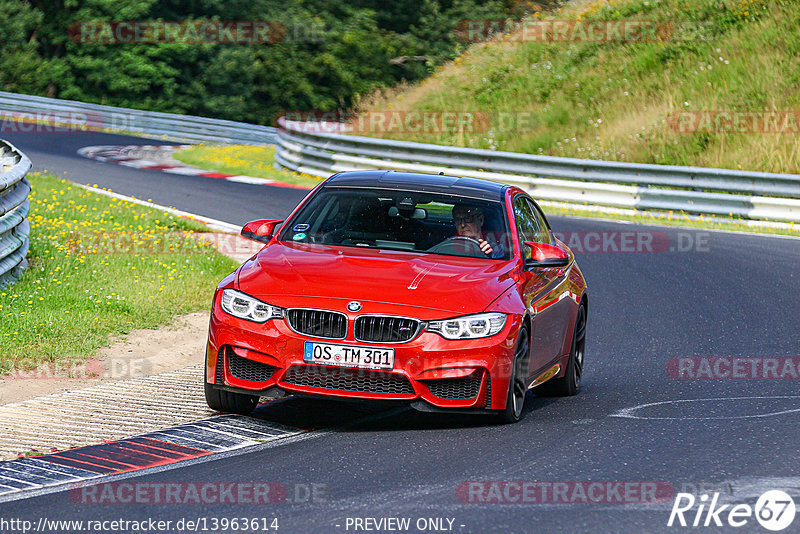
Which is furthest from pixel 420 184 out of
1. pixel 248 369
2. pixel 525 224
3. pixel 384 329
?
pixel 248 369

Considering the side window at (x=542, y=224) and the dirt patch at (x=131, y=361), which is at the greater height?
the side window at (x=542, y=224)

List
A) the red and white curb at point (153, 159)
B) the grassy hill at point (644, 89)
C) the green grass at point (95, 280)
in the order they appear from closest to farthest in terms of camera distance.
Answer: the green grass at point (95, 280)
the red and white curb at point (153, 159)
the grassy hill at point (644, 89)

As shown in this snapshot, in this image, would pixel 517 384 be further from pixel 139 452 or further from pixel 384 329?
pixel 139 452

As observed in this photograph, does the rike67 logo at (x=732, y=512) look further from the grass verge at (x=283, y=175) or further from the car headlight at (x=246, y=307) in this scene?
the grass verge at (x=283, y=175)

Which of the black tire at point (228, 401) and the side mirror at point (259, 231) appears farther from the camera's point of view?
the side mirror at point (259, 231)

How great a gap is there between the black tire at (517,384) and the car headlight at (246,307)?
4.91 feet

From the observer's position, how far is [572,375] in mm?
9234

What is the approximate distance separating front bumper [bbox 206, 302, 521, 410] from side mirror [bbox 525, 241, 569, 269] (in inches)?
36.3

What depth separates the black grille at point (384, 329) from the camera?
23.7 feet

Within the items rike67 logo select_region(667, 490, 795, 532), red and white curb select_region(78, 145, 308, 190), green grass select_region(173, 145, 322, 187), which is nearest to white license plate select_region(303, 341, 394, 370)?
rike67 logo select_region(667, 490, 795, 532)

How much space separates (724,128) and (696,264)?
11920 millimetres

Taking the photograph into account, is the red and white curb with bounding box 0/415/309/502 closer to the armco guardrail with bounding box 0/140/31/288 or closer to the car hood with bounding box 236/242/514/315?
Result: the car hood with bounding box 236/242/514/315

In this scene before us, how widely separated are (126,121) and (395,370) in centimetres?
3236

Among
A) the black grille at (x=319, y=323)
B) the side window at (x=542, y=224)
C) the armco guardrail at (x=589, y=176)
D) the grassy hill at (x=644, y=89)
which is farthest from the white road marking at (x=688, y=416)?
the grassy hill at (x=644, y=89)
